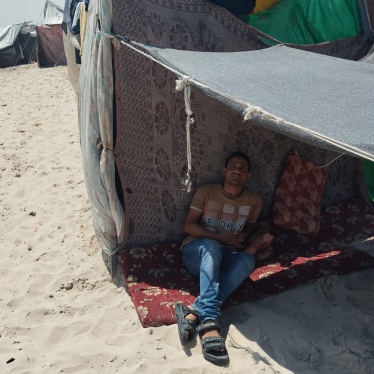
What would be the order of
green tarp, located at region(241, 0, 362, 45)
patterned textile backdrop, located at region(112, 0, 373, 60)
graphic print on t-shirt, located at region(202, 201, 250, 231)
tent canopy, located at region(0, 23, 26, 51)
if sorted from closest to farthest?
patterned textile backdrop, located at region(112, 0, 373, 60), graphic print on t-shirt, located at region(202, 201, 250, 231), green tarp, located at region(241, 0, 362, 45), tent canopy, located at region(0, 23, 26, 51)

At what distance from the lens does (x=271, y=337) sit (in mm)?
2750

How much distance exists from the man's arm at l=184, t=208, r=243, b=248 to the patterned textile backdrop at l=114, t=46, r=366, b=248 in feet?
1.04

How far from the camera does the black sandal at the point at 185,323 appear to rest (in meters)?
2.71

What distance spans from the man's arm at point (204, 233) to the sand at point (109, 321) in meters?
0.46

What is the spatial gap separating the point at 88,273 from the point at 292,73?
1986mm

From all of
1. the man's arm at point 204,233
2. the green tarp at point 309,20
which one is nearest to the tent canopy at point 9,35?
the green tarp at point 309,20

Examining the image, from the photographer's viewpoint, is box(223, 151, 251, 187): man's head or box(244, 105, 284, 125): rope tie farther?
box(223, 151, 251, 187): man's head

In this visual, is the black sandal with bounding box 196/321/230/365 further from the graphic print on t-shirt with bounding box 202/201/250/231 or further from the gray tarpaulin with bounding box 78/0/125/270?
the gray tarpaulin with bounding box 78/0/125/270

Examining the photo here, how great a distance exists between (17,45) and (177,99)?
50.5 ft

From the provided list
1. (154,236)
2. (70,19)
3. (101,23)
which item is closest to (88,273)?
(154,236)

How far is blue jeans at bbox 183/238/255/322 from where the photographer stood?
9.22ft

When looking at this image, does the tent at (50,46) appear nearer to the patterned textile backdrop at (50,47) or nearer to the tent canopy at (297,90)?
the patterned textile backdrop at (50,47)

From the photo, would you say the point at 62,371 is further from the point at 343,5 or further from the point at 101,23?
the point at 343,5

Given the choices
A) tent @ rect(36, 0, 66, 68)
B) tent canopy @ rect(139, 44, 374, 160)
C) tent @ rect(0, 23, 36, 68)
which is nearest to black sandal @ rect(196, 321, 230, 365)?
tent canopy @ rect(139, 44, 374, 160)
